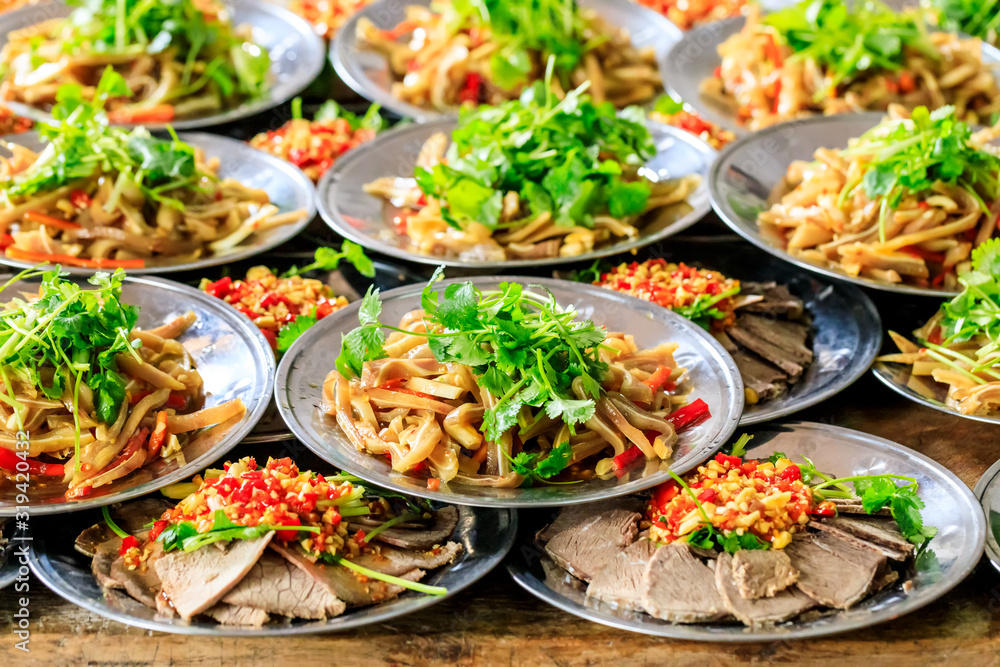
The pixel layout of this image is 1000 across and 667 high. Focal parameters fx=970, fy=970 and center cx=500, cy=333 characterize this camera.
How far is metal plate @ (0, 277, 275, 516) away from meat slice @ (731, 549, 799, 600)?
1606 mm

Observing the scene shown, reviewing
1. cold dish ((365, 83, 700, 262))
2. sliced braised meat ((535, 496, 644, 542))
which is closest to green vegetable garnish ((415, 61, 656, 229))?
cold dish ((365, 83, 700, 262))

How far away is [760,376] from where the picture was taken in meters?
3.72

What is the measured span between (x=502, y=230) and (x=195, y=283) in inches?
55.3

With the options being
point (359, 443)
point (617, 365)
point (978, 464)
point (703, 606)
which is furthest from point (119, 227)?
point (978, 464)

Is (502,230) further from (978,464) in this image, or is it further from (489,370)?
(978,464)

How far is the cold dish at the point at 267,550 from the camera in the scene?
2742mm

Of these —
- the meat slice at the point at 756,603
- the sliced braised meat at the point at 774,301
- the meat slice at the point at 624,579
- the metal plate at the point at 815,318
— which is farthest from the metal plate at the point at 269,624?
the sliced braised meat at the point at 774,301

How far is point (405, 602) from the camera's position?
280 centimetres

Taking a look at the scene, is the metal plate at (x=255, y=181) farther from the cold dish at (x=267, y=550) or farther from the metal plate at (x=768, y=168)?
the metal plate at (x=768, y=168)

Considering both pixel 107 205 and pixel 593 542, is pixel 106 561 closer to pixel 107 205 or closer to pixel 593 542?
pixel 593 542

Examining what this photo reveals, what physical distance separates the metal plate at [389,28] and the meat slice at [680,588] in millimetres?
2966

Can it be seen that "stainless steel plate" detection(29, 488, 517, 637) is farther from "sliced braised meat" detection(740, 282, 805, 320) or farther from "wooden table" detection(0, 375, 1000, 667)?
"sliced braised meat" detection(740, 282, 805, 320)

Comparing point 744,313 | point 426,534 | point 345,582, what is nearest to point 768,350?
point 744,313

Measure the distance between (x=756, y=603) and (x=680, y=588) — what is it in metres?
0.22
